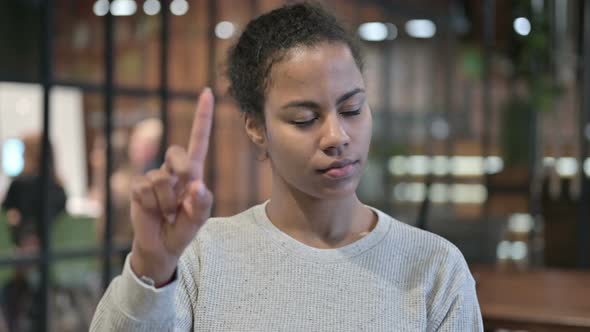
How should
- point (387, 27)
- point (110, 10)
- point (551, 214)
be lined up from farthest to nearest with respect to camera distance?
1. point (387, 27)
2. point (551, 214)
3. point (110, 10)

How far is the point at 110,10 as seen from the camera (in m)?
4.72

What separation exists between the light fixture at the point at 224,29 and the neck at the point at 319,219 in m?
4.08

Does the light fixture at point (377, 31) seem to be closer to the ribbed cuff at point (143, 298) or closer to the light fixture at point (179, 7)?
the light fixture at point (179, 7)

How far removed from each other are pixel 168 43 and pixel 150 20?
199mm

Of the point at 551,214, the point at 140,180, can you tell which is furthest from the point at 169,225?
the point at 551,214

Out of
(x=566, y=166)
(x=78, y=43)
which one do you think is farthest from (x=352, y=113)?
(x=566, y=166)

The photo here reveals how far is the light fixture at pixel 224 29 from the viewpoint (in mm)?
5498

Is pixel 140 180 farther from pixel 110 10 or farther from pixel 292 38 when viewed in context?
pixel 110 10

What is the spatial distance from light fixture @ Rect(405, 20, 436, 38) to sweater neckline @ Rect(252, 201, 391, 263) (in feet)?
22.9

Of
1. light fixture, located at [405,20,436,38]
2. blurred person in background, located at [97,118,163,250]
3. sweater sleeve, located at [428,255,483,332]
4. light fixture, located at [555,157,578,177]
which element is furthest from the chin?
light fixture, located at [405,20,436,38]

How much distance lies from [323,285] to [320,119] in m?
0.26

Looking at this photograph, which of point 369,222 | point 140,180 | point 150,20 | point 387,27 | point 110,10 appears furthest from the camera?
point 387,27

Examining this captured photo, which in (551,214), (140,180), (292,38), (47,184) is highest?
(292,38)

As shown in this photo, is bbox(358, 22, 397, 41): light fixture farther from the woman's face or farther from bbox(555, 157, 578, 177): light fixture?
the woman's face
